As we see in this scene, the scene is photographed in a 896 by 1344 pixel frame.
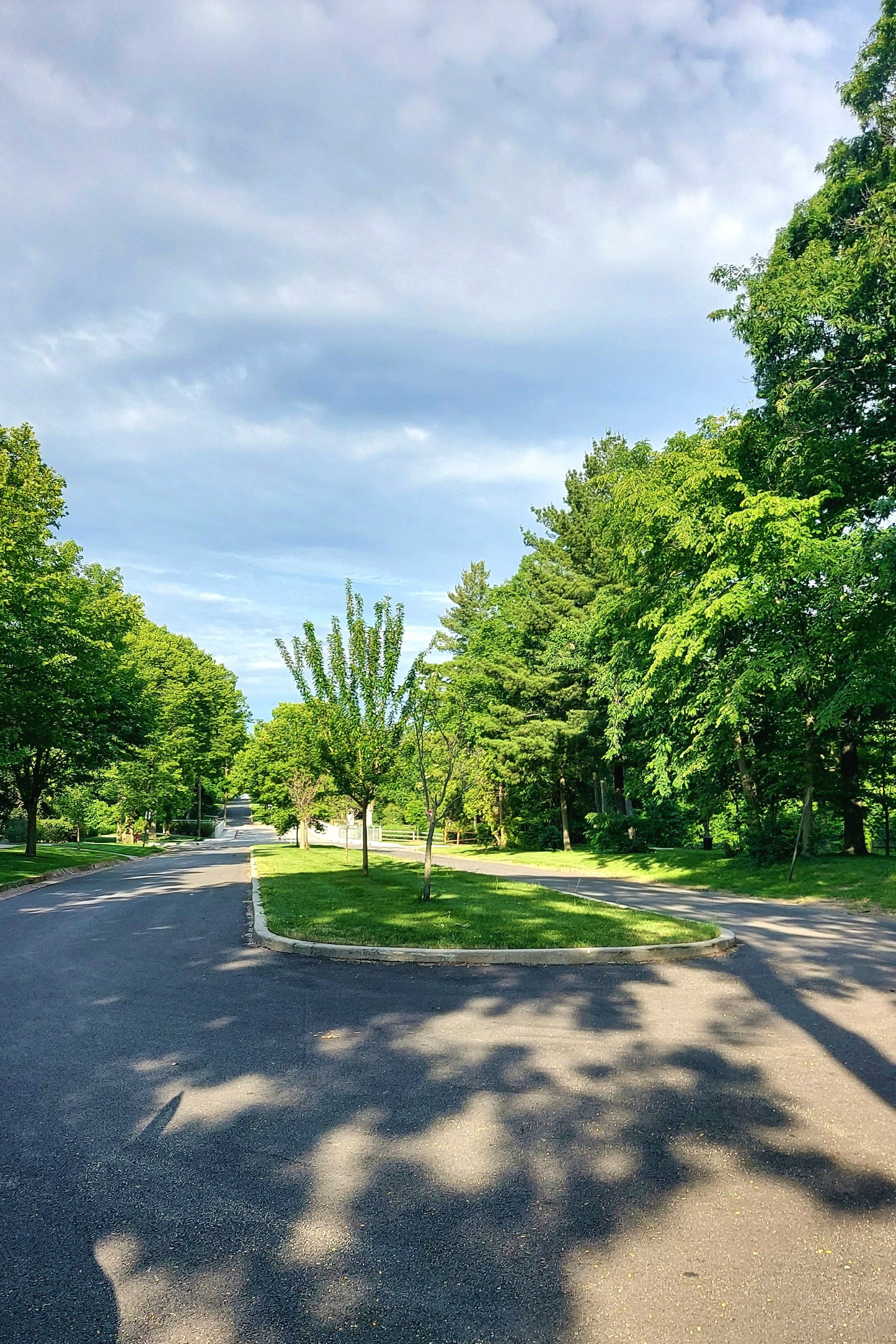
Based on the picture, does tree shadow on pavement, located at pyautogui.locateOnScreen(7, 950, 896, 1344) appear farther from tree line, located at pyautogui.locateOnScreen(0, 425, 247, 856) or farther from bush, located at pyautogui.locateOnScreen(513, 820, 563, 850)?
bush, located at pyautogui.locateOnScreen(513, 820, 563, 850)

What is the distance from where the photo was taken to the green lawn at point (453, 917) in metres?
9.95

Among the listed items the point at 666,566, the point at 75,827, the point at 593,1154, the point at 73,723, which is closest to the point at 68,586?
the point at 73,723

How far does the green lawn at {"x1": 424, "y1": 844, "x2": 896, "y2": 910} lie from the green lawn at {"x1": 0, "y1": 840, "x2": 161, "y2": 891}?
17.7 m

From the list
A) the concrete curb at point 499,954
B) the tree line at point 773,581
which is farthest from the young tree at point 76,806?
the concrete curb at point 499,954

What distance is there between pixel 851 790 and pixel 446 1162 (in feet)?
79.0

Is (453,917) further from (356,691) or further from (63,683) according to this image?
(63,683)

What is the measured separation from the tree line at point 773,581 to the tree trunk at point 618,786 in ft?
11.5

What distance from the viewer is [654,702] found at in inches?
946

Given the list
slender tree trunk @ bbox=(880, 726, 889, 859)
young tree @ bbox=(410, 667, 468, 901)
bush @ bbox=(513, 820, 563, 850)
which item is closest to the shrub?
bush @ bbox=(513, 820, 563, 850)

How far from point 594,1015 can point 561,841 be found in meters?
34.0

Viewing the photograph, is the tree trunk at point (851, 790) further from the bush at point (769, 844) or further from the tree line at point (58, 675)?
the tree line at point (58, 675)

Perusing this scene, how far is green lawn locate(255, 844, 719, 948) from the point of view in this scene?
995cm

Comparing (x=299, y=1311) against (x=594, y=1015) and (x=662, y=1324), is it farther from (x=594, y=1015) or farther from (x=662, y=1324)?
(x=594, y=1015)

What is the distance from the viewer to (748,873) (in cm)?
2197
